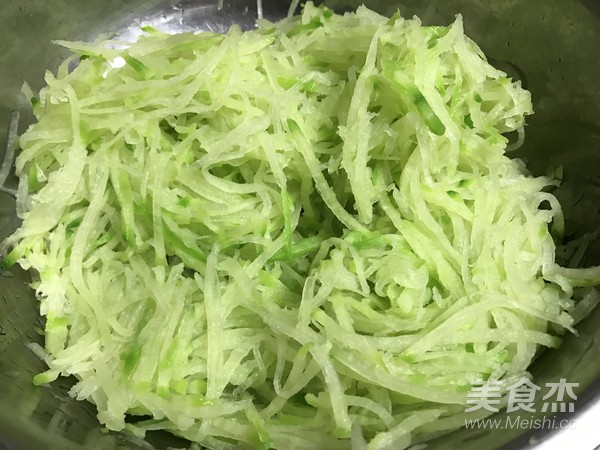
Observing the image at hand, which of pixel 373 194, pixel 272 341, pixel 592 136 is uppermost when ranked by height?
pixel 592 136

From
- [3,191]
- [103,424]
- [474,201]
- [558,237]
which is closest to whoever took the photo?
[103,424]

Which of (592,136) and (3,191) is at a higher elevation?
(592,136)

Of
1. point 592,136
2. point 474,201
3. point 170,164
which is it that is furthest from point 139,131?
point 592,136

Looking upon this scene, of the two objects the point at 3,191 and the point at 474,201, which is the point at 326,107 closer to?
the point at 474,201

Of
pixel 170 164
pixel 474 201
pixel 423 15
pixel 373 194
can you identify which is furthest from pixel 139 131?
pixel 423 15

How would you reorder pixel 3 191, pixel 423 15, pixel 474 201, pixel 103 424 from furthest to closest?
pixel 423 15, pixel 3 191, pixel 474 201, pixel 103 424

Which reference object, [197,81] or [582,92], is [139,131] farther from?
[582,92]

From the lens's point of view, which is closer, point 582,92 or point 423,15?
point 582,92
